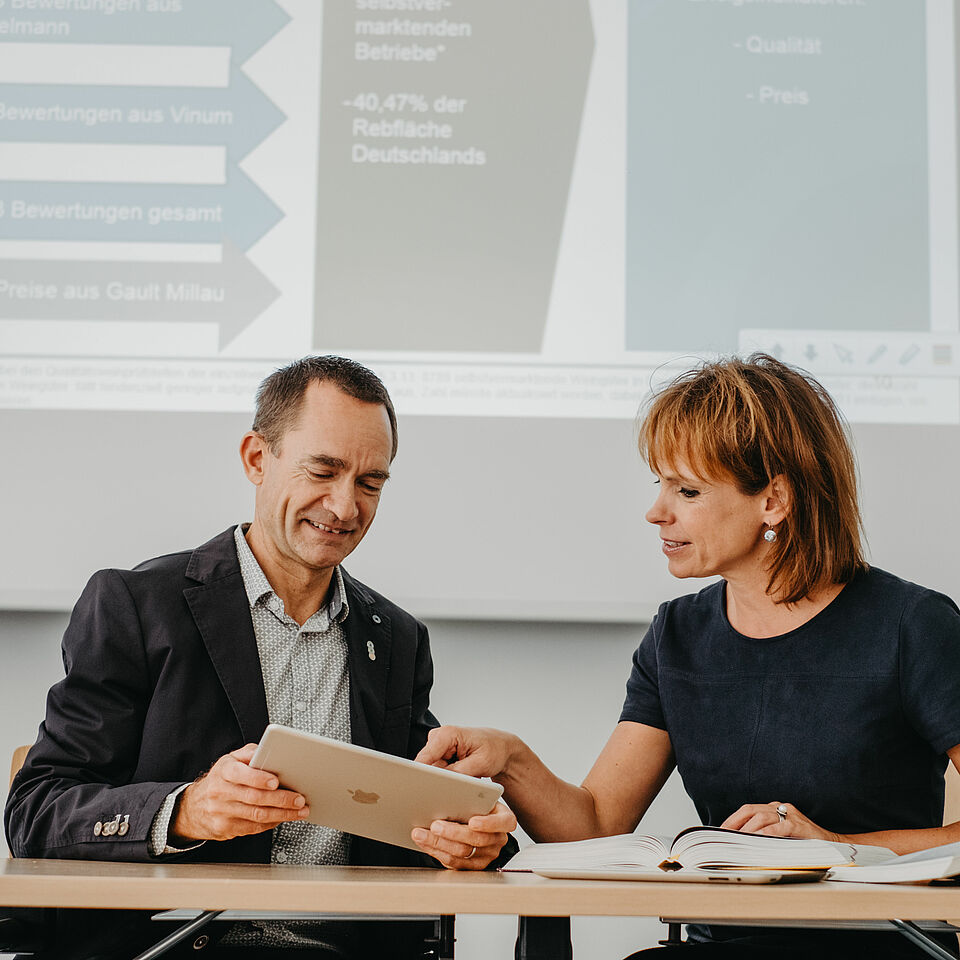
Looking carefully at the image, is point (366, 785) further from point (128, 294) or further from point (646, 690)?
point (128, 294)

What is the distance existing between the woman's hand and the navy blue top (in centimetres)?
20

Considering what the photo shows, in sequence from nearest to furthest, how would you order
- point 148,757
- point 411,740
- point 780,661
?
point 148,757 → point 780,661 → point 411,740

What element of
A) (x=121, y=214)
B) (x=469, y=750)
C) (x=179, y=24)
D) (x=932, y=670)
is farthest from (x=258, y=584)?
(x=179, y=24)

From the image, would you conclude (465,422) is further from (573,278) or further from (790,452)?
(790,452)

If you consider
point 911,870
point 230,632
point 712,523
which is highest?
point 712,523

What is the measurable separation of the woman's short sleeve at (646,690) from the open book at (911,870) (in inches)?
24.8

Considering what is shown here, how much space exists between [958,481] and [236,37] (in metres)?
2.07

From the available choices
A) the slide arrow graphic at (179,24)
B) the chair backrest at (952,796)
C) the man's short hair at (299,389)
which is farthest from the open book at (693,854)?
the slide arrow graphic at (179,24)

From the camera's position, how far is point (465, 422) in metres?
2.63

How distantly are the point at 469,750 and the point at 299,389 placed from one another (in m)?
0.68

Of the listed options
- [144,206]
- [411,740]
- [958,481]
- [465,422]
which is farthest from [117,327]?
[958,481]

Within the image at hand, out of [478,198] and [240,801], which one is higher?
[478,198]

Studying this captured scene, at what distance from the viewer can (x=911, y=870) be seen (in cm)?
104

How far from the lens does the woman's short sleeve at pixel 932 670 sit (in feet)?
4.98
